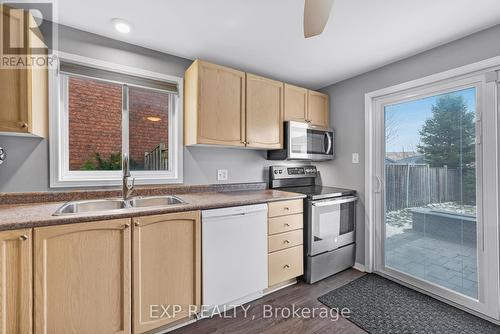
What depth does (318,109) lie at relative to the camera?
115 inches

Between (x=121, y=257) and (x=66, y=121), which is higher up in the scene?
(x=66, y=121)

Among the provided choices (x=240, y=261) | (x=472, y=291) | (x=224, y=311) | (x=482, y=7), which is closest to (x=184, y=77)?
Answer: (x=240, y=261)

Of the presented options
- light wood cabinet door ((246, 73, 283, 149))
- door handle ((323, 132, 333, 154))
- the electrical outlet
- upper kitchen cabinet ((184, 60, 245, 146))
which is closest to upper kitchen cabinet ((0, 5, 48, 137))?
upper kitchen cabinet ((184, 60, 245, 146))

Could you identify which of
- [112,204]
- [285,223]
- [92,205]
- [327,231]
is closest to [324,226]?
[327,231]

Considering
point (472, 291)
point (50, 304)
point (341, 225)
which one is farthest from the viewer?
point (341, 225)

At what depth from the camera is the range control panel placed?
9.22ft

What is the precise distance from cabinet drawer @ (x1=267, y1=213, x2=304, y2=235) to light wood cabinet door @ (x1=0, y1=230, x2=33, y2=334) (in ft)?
5.28

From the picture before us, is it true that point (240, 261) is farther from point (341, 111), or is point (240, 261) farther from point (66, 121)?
point (341, 111)

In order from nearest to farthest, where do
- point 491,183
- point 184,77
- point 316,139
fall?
1. point 491,183
2. point 184,77
3. point 316,139

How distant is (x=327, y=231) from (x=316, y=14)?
197 cm

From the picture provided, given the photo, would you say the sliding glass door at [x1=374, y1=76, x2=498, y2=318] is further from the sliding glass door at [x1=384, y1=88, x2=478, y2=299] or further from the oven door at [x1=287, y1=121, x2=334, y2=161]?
the oven door at [x1=287, y1=121, x2=334, y2=161]

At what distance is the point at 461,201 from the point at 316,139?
144cm

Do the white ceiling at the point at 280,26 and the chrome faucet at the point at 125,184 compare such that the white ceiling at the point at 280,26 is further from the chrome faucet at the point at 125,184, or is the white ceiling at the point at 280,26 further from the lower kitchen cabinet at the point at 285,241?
the lower kitchen cabinet at the point at 285,241

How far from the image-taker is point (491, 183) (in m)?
1.71
